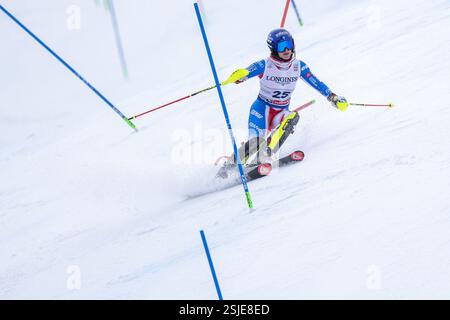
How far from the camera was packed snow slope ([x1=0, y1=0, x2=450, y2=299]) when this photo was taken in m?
3.22

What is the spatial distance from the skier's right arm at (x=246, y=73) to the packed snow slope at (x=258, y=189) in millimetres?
967

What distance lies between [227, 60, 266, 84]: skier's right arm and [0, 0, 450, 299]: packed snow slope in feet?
3.17

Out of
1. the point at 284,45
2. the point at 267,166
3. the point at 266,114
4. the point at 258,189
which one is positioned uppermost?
the point at 284,45

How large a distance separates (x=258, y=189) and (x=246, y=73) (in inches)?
41.6

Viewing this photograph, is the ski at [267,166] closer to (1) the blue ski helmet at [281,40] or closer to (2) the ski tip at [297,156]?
(2) the ski tip at [297,156]

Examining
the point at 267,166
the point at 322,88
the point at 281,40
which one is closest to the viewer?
the point at 281,40

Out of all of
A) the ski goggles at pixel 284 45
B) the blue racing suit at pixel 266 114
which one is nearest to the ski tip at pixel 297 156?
the blue racing suit at pixel 266 114

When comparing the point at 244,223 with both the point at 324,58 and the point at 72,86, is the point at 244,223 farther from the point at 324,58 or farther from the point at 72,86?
the point at 72,86

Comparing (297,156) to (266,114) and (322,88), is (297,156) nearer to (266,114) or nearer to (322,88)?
(266,114)

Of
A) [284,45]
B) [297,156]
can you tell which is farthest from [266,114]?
[284,45]

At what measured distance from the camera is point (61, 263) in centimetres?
435

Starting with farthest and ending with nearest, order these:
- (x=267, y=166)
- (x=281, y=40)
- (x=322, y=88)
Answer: (x=322, y=88) → (x=267, y=166) → (x=281, y=40)

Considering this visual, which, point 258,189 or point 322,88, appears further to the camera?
point 322,88

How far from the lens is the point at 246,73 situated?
4.55 meters
